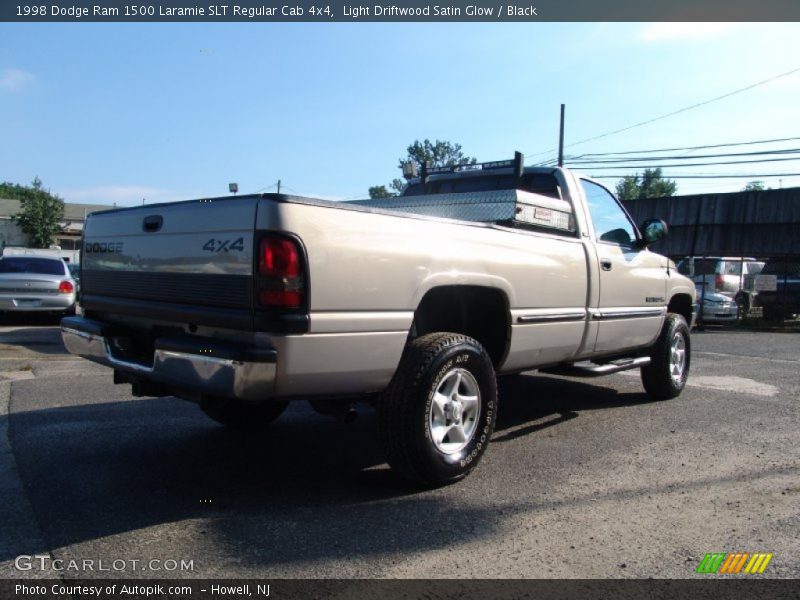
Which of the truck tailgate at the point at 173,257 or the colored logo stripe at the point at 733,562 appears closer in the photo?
the colored logo stripe at the point at 733,562

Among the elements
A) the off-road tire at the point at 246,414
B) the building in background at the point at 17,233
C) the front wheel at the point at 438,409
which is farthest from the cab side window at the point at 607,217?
the building in background at the point at 17,233

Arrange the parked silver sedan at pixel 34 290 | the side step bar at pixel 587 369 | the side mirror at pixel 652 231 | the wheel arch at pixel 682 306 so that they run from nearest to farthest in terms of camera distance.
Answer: the side step bar at pixel 587 369 < the side mirror at pixel 652 231 < the wheel arch at pixel 682 306 < the parked silver sedan at pixel 34 290

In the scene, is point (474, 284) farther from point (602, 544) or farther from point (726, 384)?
point (726, 384)

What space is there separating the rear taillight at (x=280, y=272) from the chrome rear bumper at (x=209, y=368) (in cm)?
25

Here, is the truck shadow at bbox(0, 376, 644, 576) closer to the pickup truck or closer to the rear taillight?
the pickup truck

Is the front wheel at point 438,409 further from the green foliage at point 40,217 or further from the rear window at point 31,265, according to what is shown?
Answer: the green foliage at point 40,217

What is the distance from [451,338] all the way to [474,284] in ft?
1.23

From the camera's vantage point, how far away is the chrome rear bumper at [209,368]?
309 cm

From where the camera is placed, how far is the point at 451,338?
3879 millimetres

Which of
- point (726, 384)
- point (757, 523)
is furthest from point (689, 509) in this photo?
point (726, 384)

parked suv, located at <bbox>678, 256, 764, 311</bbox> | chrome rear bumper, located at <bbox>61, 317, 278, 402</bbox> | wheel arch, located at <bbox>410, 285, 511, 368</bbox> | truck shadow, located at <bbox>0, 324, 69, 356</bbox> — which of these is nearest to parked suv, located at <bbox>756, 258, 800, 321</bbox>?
parked suv, located at <bbox>678, 256, 764, 311</bbox>

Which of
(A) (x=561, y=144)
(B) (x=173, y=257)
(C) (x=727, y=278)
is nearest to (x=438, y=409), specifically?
(B) (x=173, y=257)

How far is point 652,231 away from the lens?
6102mm

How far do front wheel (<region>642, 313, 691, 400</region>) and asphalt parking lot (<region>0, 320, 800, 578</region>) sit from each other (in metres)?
0.32
